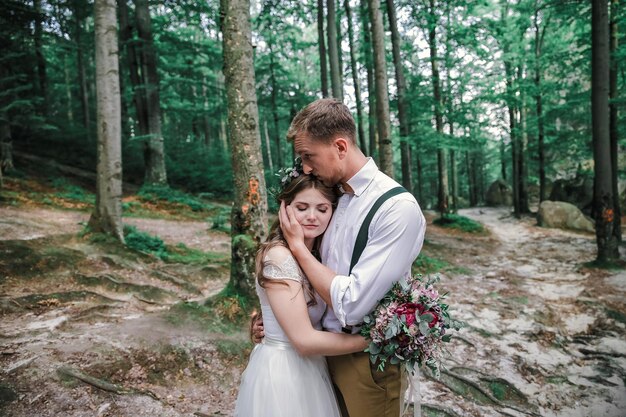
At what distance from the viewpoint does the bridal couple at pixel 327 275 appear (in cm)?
181

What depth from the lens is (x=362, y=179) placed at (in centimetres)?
210

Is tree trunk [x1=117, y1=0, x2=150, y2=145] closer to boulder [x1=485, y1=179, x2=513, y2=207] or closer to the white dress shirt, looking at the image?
the white dress shirt

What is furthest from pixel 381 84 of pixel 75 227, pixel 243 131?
pixel 75 227

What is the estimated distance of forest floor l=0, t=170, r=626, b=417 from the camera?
355cm

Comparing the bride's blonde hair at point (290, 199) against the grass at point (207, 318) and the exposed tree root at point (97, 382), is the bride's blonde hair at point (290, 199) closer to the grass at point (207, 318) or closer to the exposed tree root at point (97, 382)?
the exposed tree root at point (97, 382)

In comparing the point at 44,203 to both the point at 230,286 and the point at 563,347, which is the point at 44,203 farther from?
the point at 563,347

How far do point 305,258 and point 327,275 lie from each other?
158 millimetres

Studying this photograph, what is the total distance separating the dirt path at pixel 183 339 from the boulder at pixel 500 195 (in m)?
22.0

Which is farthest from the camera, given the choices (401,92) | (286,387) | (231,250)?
(401,92)

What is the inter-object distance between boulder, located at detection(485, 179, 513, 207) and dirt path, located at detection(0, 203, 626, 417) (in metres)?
22.0

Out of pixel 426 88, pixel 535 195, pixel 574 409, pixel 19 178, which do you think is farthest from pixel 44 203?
pixel 535 195

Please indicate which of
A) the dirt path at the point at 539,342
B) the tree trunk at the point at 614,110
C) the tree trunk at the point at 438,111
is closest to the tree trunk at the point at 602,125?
the dirt path at the point at 539,342

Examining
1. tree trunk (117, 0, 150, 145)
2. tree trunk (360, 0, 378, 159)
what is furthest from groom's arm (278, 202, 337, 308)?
tree trunk (117, 0, 150, 145)

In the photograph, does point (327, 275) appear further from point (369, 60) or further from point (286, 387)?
point (369, 60)
